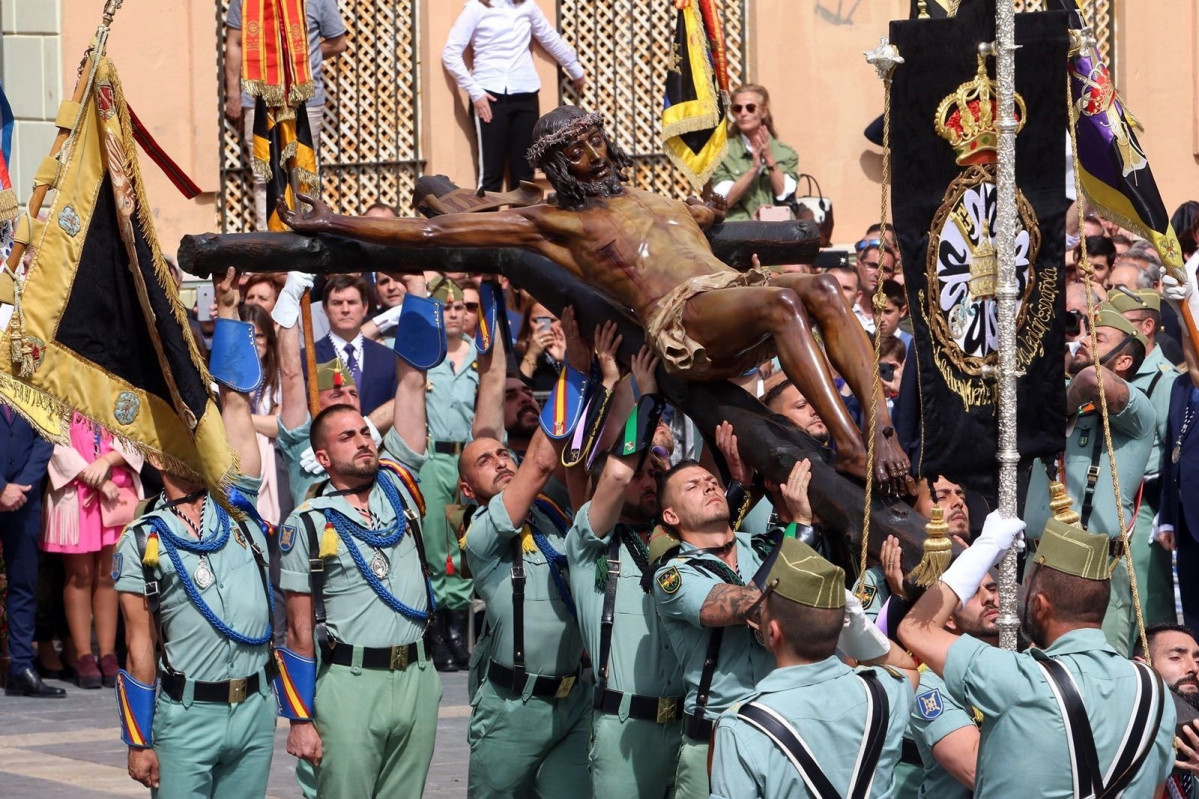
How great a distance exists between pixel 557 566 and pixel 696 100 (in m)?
4.64

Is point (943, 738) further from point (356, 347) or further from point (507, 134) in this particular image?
point (507, 134)

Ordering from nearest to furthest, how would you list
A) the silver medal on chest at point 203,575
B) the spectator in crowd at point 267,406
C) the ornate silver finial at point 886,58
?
the ornate silver finial at point 886,58 < the silver medal on chest at point 203,575 < the spectator in crowd at point 267,406

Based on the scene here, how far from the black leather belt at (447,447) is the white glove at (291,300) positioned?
2147 mm

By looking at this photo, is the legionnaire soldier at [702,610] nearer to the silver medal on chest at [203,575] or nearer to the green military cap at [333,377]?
the silver medal on chest at [203,575]

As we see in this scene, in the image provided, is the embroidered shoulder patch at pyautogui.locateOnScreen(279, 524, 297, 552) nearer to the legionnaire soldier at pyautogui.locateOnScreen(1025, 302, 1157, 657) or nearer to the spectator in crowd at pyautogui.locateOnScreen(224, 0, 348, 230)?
the legionnaire soldier at pyautogui.locateOnScreen(1025, 302, 1157, 657)

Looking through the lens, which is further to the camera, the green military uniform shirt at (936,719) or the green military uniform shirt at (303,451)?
the green military uniform shirt at (303,451)

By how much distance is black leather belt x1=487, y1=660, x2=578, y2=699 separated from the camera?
8203 mm

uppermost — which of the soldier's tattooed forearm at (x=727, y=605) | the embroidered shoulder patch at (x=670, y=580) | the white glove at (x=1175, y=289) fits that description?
the white glove at (x=1175, y=289)

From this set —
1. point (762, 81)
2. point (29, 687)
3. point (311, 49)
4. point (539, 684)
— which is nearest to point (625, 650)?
point (539, 684)

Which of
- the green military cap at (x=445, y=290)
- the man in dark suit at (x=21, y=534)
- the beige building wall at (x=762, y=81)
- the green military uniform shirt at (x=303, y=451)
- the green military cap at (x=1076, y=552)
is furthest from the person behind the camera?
the beige building wall at (x=762, y=81)

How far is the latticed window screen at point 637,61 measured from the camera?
17.4 metres

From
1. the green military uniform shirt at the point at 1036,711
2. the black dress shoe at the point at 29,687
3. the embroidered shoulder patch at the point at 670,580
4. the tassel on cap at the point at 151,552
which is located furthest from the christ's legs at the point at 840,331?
the black dress shoe at the point at 29,687

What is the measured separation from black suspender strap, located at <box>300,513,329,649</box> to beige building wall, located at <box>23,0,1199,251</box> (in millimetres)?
7765

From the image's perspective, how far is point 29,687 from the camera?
11.6 m
